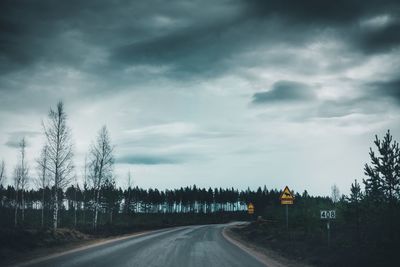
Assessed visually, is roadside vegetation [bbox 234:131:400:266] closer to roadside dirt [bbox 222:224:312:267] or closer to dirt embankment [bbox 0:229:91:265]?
roadside dirt [bbox 222:224:312:267]

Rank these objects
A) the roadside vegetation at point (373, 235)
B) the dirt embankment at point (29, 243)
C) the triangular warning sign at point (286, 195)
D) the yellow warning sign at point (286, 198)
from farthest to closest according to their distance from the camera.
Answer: the triangular warning sign at point (286, 195) → the yellow warning sign at point (286, 198) → the dirt embankment at point (29, 243) → the roadside vegetation at point (373, 235)

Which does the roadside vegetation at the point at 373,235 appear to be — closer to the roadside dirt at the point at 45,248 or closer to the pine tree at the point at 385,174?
the pine tree at the point at 385,174

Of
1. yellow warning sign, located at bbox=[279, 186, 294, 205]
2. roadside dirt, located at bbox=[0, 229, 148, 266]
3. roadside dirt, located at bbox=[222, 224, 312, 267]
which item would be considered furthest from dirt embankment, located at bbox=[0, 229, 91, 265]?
yellow warning sign, located at bbox=[279, 186, 294, 205]

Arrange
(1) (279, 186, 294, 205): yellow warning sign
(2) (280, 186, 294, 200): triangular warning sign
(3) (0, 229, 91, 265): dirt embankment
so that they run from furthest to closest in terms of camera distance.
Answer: (2) (280, 186, 294, 200): triangular warning sign → (1) (279, 186, 294, 205): yellow warning sign → (3) (0, 229, 91, 265): dirt embankment

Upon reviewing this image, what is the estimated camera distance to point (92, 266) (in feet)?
39.4

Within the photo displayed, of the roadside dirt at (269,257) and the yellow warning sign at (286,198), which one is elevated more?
the yellow warning sign at (286,198)

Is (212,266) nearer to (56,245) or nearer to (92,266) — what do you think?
(92,266)


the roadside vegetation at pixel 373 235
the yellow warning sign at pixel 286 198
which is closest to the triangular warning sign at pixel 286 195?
the yellow warning sign at pixel 286 198

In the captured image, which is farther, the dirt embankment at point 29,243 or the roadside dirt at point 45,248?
the dirt embankment at point 29,243

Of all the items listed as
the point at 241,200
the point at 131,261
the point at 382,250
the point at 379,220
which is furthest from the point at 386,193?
the point at 241,200

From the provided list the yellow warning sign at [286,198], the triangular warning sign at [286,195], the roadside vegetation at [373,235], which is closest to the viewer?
the roadside vegetation at [373,235]

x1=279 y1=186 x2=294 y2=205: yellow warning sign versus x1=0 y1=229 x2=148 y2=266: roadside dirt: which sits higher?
x1=279 y1=186 x2=294 y2=205: yellow warning sign

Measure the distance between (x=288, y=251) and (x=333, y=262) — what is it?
5.17m

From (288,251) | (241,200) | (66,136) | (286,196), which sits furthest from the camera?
(241,200)
